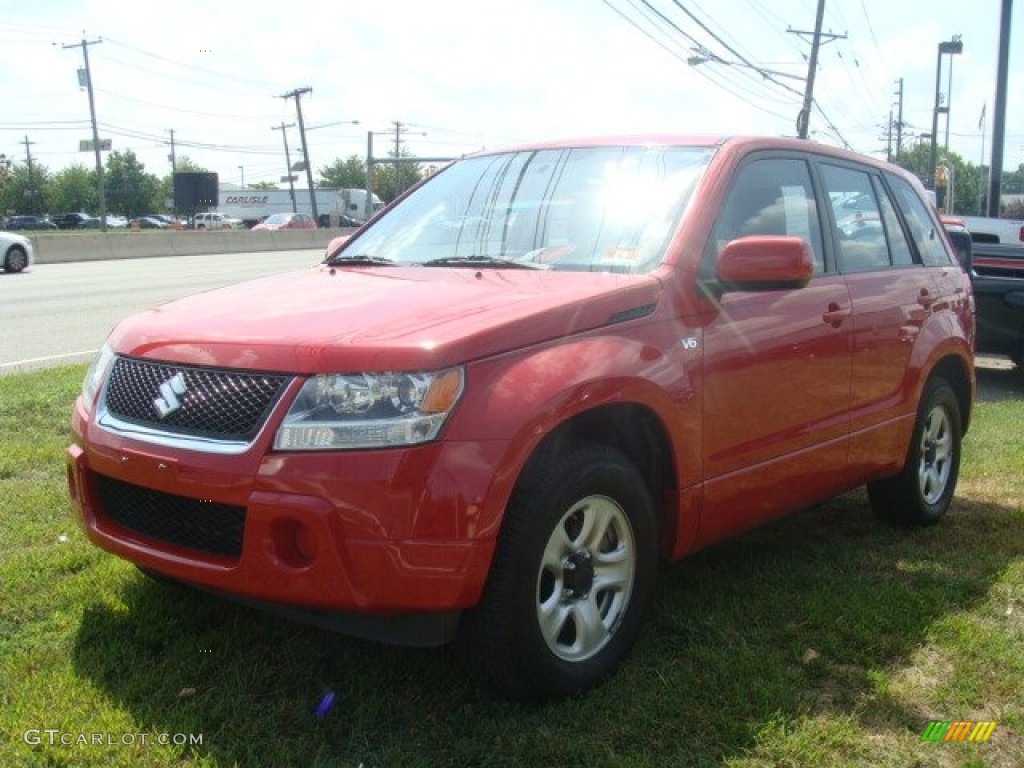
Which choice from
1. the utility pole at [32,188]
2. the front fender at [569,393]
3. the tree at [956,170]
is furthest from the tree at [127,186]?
the front fender at [569,393]

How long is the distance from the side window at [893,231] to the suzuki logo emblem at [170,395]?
3466 millimetres

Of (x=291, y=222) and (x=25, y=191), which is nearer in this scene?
(x=291, y=222)

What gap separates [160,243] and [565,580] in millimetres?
32727

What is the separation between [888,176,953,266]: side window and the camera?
5.32 meters

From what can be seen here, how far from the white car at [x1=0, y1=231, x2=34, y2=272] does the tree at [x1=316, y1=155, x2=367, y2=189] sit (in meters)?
105

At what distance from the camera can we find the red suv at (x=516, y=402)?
284 cm

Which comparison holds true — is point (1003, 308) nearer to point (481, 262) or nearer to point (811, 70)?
point (481, 262)

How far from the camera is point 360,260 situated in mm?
4355

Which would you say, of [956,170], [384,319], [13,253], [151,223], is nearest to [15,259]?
[13,253]

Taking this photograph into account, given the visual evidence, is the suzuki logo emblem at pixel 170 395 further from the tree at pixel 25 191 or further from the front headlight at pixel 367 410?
the tree at pixel 25 191

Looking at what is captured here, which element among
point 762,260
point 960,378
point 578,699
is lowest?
point 578,699

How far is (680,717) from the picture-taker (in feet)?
10.3

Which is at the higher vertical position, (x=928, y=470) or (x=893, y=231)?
(x=893, y=231)

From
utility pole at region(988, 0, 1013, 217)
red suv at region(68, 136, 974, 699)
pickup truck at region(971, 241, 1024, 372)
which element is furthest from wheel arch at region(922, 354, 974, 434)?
utility pole at region(988, 0, 1013, 217)
